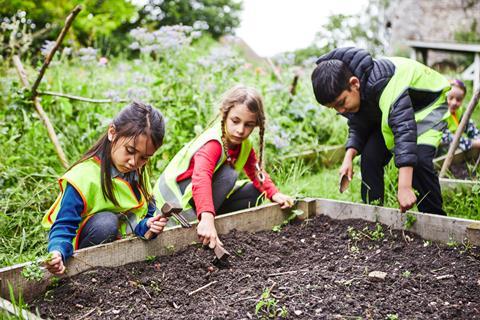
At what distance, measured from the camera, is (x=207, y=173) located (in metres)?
3.08

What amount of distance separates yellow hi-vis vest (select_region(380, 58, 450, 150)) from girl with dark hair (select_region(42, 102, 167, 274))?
49.9 inches

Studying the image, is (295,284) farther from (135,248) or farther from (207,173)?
(207,173)

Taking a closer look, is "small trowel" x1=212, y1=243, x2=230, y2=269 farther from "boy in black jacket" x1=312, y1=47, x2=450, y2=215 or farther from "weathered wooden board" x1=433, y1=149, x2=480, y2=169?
"weathered wooden board" x1=433, y1=149, x2=480, y2=169

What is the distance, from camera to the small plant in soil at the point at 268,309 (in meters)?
2.02

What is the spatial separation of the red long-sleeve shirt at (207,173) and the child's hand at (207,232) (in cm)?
6

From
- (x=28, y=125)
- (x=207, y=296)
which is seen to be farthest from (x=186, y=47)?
(x=207, y=296)

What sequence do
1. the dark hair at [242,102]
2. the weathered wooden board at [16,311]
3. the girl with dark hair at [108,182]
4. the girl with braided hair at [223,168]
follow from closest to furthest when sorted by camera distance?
the weathered wooden board at [16,311] < the girl with dark hair at [108,182] < the girl with braided hair at [223,168] < the dark hair at [242,102]

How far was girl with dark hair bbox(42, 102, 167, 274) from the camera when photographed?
2510 mm

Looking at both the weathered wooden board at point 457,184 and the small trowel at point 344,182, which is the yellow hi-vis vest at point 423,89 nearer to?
the small trowel at point 344,182

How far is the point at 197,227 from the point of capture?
9.25 feet

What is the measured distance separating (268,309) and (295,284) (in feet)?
1.03

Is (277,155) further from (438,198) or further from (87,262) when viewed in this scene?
(87,262)

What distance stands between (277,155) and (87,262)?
276 cm

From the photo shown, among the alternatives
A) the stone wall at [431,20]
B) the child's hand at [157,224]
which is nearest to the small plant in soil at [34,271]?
the child's hand at [157,224]
